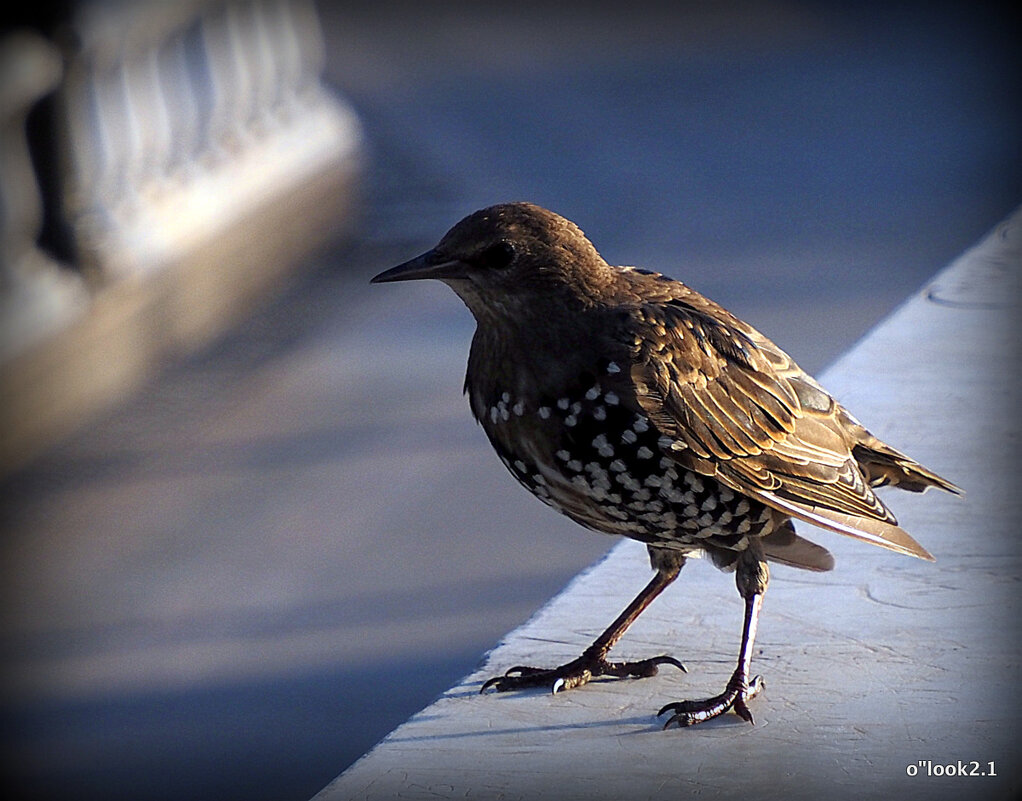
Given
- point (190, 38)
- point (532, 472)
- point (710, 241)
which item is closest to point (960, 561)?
point (532, 472)

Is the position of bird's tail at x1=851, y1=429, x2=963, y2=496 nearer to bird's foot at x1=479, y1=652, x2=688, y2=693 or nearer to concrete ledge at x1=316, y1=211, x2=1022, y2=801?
concrete ledge at x1=316, y1=211, x2=1022, y2=801

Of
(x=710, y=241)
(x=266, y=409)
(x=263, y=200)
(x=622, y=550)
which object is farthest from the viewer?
(x=710, y=241)

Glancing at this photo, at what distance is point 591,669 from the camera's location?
2992mm

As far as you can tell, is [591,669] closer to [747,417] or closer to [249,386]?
[747,417]

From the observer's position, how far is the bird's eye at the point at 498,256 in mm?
2715

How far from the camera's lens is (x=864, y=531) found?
9.62 ft

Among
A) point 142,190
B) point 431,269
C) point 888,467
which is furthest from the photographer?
point 142,190

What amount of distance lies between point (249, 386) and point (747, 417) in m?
5.47

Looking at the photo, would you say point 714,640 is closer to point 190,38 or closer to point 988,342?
point 988,342

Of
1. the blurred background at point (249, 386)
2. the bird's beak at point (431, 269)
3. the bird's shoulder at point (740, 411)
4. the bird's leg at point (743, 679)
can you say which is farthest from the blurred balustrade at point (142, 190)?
the bird's leg at point (743, 679)

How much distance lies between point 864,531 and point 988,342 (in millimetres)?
1716

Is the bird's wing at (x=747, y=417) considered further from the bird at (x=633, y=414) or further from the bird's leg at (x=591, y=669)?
the bird's leg at (x=591, y=669)

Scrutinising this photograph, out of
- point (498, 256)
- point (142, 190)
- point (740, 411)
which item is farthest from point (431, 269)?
point (142, 190)

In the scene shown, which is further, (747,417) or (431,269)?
(747,417)
